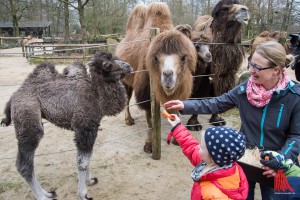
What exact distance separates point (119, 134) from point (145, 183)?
67.5 inches

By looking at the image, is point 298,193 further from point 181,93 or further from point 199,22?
point 199,22

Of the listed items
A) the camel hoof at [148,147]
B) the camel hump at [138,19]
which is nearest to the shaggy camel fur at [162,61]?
the camel hoof at [148,147]

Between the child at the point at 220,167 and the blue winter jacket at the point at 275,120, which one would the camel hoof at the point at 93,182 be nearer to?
the blue winter jacket at the point at 275,120

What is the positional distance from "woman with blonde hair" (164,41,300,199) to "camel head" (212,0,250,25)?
266 centimetres

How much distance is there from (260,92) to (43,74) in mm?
2013

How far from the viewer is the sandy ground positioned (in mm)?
3191

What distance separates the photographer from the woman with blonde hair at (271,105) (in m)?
1.92

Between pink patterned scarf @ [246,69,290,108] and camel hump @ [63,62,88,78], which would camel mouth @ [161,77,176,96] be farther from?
pink patterned scarf @ [246,69,290,108]

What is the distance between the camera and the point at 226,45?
15.4ft

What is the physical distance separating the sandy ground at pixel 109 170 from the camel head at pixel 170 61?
42.0 inches

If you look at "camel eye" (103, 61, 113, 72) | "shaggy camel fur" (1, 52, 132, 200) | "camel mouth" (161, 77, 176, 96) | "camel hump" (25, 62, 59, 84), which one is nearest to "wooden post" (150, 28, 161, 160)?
"camel mouth" (161, 77, 176, 96)

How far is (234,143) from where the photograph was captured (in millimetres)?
1533

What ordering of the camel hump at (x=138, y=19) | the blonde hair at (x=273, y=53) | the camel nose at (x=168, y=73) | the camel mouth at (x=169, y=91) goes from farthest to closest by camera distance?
the camel hump at (x=138, y=19), the camel mouth at (x=169, y=91), the camel nose at (x=168, y=73), the blonde hair at (x=273, y=53)

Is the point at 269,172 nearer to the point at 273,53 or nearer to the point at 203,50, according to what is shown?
the point at 273,53
